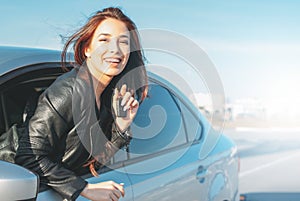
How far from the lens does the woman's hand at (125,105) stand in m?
2.01

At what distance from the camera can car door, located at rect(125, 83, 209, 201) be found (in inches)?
106

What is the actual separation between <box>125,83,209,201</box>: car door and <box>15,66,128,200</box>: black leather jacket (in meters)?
0.54

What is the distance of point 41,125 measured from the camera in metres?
1.89

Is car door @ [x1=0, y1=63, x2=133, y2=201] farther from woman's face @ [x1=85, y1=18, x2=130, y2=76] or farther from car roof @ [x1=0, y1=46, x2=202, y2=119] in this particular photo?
woman's face @ [x1=85, y1=18, x2=130, y2=76]

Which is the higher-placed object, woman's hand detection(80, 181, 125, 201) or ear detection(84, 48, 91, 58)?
ear detection(84, 48, 91, 58)

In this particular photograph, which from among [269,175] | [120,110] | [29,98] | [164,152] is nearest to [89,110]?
[120,110]

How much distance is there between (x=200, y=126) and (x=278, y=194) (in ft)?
14.1

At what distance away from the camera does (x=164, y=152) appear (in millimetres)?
3111

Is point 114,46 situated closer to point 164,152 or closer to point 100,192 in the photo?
point 100,192

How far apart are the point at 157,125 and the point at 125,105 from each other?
1.18 m

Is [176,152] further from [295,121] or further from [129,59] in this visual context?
[295,121]

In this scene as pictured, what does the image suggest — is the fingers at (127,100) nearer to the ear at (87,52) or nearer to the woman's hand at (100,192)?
the ear at (87,52)

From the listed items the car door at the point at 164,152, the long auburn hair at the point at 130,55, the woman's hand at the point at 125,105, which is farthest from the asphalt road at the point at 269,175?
the woman's hand at the point at 125,105

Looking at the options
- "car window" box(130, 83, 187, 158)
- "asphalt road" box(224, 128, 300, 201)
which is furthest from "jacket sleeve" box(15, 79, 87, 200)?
"asphalt road" box(224, 128, 300, 201)
